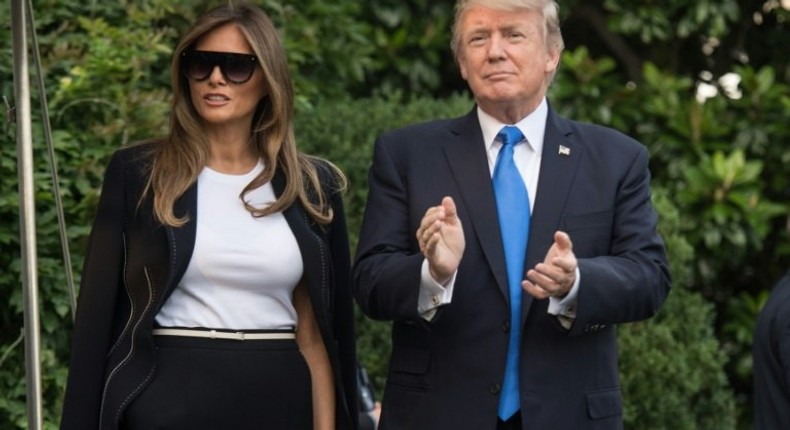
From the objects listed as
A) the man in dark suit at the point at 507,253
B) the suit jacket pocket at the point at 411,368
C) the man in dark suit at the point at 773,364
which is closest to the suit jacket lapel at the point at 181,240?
the man in dark suit at the point at 507,253

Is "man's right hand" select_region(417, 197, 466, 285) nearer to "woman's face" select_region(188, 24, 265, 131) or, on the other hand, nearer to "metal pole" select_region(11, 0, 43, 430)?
"woman's face" select_region(188, 24, 265, 131)

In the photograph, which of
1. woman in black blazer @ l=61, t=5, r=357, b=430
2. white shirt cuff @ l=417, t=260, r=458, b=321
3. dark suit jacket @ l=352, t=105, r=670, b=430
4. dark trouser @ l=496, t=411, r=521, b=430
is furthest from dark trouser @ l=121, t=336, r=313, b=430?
dark trouser @ l=496, t=411, r=521, b=430

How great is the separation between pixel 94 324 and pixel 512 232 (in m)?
1.05

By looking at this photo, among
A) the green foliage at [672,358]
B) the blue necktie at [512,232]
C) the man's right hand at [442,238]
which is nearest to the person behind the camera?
the man's right hand at [442,238]

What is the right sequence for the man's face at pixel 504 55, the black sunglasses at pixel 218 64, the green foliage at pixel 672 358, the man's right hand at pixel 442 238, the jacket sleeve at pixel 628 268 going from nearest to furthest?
the man's right hand at pixel 442 238 < the jacket sleeve at pixel 628 268 < the man's face at pixel 504 55 < the black sunglasses at pixel 218 64 < the green foliage at pixel 672 358

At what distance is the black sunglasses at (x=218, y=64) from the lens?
426cm

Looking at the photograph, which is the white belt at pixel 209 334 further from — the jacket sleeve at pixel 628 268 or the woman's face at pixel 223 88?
the jacket sleeve at pixel 628 268

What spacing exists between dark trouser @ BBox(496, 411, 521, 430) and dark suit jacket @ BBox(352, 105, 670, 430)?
60 mm

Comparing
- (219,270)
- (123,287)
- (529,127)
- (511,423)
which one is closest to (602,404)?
(511,423)

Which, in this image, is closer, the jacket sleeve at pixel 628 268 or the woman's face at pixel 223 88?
the jacket sleeve at pixel 628 268

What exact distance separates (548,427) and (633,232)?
536mm

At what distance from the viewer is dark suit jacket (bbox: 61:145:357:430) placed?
4062 millimetres

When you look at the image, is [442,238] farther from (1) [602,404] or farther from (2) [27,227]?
(2) [27,227]

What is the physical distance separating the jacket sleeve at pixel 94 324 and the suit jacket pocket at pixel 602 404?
3.94 feet
